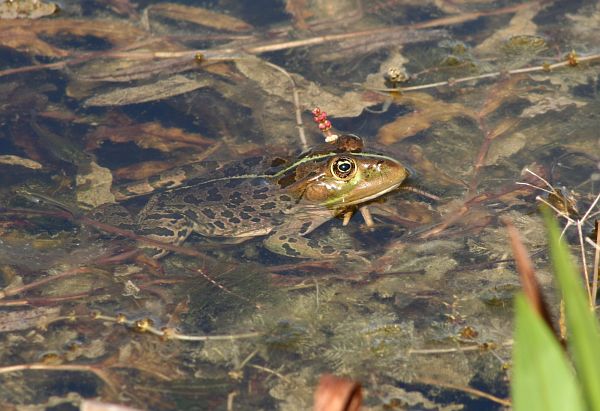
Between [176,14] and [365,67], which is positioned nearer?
[365,67]

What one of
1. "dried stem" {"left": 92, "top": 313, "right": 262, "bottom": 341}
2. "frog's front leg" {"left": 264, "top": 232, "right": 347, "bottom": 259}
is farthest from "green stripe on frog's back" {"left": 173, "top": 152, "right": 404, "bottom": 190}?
"dried stem" {"left": 92, "top": 313, "right": 262, "bottom": 341}

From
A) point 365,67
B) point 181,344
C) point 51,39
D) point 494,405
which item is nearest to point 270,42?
point 365,67

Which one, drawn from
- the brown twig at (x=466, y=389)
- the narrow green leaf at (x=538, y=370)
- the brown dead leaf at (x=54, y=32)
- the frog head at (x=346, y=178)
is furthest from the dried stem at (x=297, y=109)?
the narrow green leaf at (x=538, y=370)

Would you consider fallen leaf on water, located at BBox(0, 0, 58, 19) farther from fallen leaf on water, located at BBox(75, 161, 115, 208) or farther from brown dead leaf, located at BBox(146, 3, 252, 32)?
fallen leaf on water, located at BBox(75, 161, 115, 208)

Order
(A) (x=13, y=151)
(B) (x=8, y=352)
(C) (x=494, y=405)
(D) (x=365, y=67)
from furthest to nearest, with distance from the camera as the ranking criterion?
1. (D) (x=365, y=67)
2. (A) (x=13, y=151)
3. (B) (x=8, y=352)
4. (C) (x=494, y=405)

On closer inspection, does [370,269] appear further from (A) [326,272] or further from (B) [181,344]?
(B) [181,344]

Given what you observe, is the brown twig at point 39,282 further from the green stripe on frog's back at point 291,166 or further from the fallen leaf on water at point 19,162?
the fallen leaf on water at point 19,162
